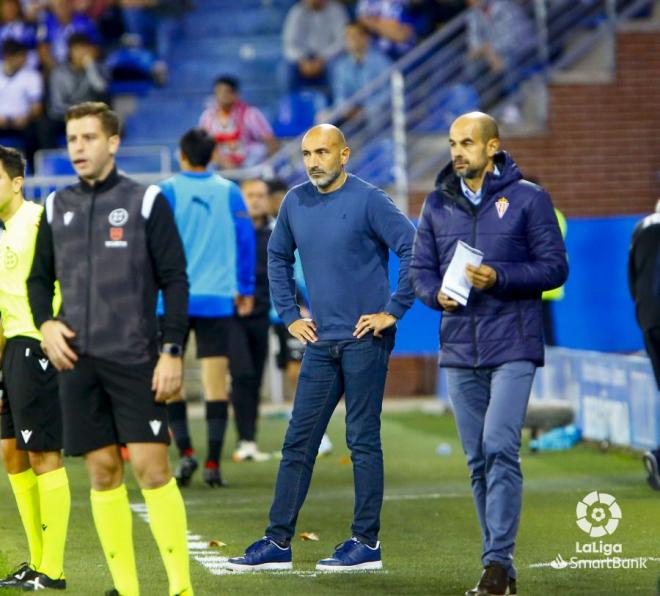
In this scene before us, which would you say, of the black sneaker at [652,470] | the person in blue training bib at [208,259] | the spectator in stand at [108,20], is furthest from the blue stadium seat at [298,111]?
the black sneaker at [652,470]

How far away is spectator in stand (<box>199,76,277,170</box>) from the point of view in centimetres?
1861

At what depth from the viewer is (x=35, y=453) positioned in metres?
7.61

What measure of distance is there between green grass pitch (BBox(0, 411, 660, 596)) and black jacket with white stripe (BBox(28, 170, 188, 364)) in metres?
1.30

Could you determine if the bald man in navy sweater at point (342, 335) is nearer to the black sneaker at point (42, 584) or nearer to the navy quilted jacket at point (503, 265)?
the navy quilted jacket at point (503, 265)

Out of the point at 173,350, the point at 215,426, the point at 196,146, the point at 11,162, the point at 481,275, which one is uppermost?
the point at 196,146

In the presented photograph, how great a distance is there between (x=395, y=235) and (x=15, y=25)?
558 inches

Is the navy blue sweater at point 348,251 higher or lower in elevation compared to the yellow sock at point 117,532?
higher

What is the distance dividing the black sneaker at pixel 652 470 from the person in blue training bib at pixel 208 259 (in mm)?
2765

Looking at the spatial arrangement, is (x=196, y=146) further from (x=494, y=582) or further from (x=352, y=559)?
(x=494, y=582)

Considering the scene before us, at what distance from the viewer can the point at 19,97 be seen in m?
20.2

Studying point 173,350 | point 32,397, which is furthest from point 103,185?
point 32,397

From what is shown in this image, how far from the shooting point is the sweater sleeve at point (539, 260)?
23.7ft

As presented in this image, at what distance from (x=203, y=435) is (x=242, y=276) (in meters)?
3.41

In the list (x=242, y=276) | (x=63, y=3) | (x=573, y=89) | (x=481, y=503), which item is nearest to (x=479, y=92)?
(x=573, y=89)
